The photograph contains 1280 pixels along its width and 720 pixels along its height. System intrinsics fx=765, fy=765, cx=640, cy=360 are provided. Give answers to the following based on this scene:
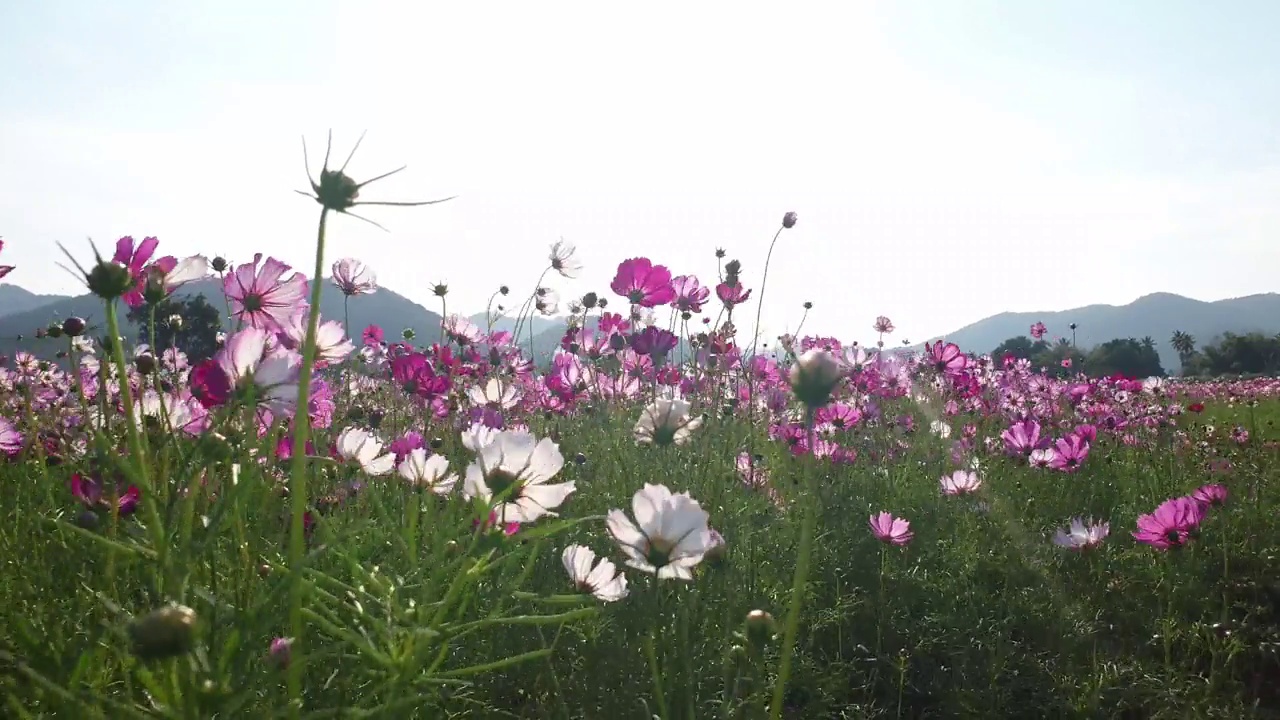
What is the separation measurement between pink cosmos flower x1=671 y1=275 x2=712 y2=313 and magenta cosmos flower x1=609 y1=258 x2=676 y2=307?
19 cm

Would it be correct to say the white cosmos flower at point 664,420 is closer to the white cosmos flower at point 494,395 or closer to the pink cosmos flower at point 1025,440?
the white cosmos flower at point 494,395

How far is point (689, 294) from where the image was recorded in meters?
2.48

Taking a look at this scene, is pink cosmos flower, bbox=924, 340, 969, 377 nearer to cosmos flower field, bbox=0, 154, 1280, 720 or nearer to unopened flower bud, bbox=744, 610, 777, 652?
cosmos flower field, bbox=0, 154, 1280, 720

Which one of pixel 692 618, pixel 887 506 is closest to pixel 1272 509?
pixel 887 506

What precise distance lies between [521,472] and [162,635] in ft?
1.74

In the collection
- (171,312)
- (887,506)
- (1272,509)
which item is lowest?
(1272,509)

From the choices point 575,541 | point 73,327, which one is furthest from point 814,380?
point 73,327

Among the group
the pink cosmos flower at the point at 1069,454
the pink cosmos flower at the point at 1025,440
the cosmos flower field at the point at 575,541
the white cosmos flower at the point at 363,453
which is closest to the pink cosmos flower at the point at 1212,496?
the cosmos flower field at the point at 575,541

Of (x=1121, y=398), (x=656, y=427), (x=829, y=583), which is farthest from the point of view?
(x=1121, y=398)

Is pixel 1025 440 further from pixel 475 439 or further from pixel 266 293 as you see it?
pixel 266 293

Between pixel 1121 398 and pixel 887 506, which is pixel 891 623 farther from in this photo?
pixel 1121 398

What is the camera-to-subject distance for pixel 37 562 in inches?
46.5

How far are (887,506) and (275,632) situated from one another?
86.4 inches

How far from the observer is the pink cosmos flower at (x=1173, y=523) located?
6.46 feet
